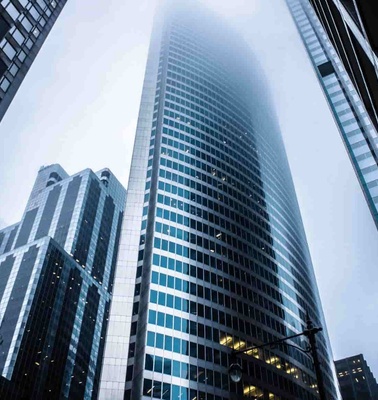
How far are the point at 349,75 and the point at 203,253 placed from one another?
72726 millimetres

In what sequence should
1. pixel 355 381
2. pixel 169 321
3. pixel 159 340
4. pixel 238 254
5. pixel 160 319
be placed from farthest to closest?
pixel 355 381 < pixel 238 254 < pixel 169 321 < pixel 160 319 < pixel 159 340

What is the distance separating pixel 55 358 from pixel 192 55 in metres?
112

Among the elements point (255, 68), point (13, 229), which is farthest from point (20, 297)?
point (255, 68)

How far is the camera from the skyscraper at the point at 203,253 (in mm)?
68938

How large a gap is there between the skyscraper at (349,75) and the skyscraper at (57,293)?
345 ft

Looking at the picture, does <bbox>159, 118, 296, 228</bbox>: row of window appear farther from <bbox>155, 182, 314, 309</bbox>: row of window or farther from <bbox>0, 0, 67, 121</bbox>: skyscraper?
<bbox>0, 0, 67, 121</bbox>: skyscraper

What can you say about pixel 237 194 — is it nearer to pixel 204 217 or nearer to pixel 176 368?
pixel 204 217

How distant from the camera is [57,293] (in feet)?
473

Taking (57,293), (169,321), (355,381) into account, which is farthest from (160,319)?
(355,381)

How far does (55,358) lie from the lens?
133 m

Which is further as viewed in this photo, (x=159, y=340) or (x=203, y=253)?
(x=203, y=253)

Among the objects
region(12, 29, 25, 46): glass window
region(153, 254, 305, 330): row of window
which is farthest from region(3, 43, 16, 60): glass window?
region(153, 254, 305, 330): row of window

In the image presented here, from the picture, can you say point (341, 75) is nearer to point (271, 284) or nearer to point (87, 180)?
point (271, 284)

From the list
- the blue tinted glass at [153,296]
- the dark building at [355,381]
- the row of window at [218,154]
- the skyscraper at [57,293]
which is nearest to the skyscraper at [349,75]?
the row of window at [218,154]
